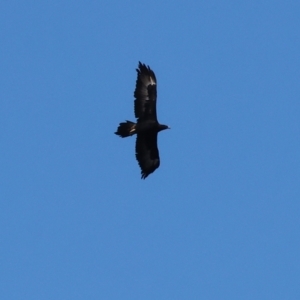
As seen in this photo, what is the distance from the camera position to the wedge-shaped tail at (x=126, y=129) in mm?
27806

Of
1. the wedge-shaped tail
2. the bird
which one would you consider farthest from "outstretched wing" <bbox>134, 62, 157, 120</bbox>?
the wedge-shaped tail

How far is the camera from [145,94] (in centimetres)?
2934

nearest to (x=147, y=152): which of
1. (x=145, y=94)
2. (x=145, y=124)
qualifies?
(x=145, y=124)

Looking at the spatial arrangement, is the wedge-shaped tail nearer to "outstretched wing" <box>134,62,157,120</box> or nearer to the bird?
the bird

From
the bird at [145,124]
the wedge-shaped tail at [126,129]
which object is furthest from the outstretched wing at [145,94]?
the wedge-shaped tail at [126,129]

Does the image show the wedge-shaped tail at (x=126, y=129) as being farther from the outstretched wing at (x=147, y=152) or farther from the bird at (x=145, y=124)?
the outstretched wing at (x=147, y=152)

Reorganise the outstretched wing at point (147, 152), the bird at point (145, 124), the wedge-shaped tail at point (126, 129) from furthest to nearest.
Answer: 1. the outstretched wing at point (147, 152)
2. the bird at point (145, 124)
3. the wedge-shaped tail at point (126, 129)

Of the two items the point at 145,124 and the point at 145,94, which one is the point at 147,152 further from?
the point at 145,94

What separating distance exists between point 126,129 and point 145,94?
212 centimetres

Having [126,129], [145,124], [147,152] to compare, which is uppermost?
[145,124]

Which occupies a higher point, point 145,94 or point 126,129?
point 145,94

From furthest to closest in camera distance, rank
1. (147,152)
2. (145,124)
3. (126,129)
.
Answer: (147,152), (145,124), (126,129)

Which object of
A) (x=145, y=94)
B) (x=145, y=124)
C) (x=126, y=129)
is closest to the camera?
(x=126, y=129)

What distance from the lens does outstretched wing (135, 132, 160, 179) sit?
96.4 feet
